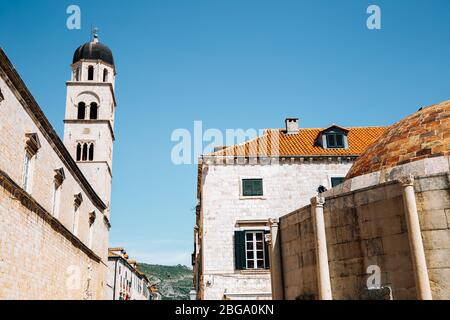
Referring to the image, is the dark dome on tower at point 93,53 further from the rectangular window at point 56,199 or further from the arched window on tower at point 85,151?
the rectangular window at point 56,199

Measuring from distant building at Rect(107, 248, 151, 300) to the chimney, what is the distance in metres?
24.8

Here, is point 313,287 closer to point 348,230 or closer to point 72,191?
point 348,230

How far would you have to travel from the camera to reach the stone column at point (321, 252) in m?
10.6

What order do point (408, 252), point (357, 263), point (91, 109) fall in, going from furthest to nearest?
1. point (91, 109)
2. point (357, 263)
3. point (408, 252)

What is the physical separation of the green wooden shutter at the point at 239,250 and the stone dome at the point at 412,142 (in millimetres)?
12968

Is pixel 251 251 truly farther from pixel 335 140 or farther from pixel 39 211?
pixel 39 211

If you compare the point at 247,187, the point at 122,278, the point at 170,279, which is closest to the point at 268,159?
the point at 247,187

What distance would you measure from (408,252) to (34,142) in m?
14.7

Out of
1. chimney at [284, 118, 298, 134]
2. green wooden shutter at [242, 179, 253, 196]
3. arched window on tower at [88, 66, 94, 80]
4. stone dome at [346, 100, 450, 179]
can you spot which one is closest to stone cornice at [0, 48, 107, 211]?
green wooden shutter at [242, 179, 253, 196]

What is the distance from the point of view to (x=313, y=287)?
37.0 feet

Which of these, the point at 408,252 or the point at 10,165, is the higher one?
the point at 10,165

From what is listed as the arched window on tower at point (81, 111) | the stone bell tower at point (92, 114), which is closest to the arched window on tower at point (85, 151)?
the stone bell tower at point (92, 114)

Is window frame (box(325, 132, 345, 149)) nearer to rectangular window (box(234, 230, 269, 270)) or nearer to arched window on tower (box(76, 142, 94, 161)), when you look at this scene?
rectangular window (box(234, 230, 269, 270))
